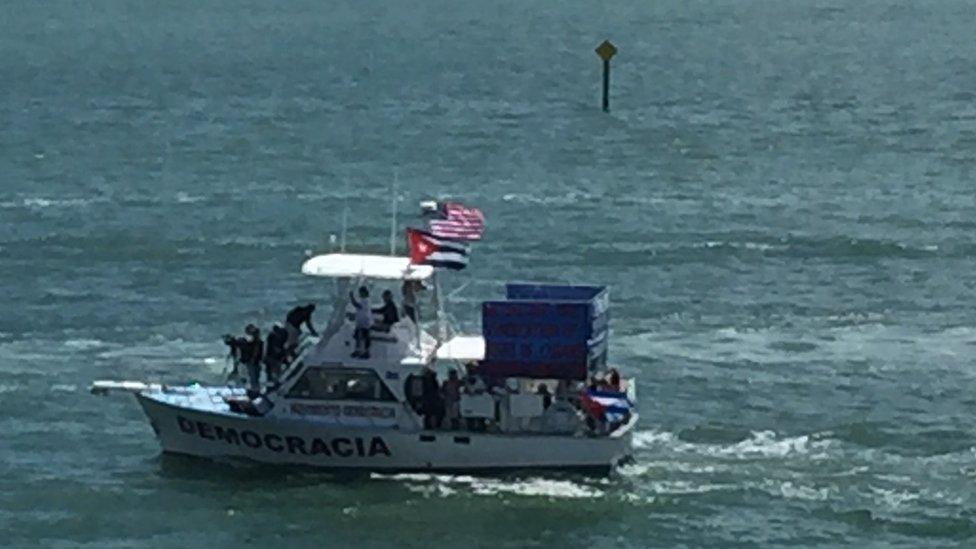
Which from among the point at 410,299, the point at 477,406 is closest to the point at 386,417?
the point at 477,406

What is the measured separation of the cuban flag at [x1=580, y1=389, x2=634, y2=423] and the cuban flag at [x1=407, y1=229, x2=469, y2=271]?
348cm

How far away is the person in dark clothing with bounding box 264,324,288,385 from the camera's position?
191 feet

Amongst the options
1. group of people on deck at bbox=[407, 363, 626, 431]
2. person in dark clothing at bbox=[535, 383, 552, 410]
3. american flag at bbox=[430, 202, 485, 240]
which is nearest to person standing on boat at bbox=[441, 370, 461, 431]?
group of people on deck at bbox=[407, 363, 626, 431]

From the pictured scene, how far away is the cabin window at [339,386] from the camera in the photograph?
189 feet

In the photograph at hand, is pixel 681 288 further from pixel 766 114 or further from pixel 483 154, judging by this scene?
pixel 766 114

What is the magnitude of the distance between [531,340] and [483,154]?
52.5 m

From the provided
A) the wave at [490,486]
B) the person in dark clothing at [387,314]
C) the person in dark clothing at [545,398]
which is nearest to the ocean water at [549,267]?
the wave at [490,486]

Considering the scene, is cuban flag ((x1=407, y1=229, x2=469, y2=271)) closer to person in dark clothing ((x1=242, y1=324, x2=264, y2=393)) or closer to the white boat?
the white boat

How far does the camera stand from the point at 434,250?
57750mm

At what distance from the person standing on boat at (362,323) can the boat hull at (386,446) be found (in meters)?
1.49

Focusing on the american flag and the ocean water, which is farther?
the american flag

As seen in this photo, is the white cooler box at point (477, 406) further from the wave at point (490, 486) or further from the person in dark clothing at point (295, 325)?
the person in dark clothing at point (295, 325)

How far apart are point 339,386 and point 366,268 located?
2.29m

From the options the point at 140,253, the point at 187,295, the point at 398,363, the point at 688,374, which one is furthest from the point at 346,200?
the point at 398,363
